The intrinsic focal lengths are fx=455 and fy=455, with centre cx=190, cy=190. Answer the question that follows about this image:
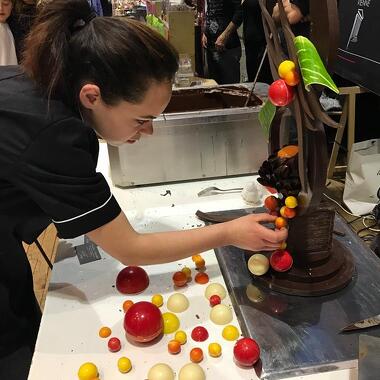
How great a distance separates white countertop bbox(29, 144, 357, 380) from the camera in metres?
0.75

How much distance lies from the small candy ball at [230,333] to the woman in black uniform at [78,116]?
6.4 inches

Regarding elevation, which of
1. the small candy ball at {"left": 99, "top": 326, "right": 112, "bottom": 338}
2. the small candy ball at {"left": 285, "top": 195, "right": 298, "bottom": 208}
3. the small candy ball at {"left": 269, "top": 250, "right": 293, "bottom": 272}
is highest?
the small candy ball at {"left": 285, "top": 195, "right": 298, "bottom": 208}

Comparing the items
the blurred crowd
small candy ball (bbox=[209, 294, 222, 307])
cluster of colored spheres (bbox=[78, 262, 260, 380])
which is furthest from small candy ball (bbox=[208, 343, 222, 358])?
the blurred crowd

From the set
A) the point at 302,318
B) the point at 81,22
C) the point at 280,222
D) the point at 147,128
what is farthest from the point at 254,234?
the point at 81,22

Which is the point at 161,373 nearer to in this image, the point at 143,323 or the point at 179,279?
the point at 143,323

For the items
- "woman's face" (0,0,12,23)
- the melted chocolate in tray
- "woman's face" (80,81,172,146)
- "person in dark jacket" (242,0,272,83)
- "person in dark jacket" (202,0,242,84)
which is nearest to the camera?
"woman's face" (80,81,172,146)

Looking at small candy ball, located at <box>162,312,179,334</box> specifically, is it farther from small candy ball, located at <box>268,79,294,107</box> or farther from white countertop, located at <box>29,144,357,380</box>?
small candy ball, located at <box>268,79,294,107</box>

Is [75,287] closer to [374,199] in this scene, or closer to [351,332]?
[351,332]

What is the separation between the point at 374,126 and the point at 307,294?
1927 millimetres

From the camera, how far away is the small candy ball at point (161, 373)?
714 millimetres

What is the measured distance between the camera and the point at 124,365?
740mm

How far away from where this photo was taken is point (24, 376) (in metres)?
0.96

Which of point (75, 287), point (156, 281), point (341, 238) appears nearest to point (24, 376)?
point (75, 287)

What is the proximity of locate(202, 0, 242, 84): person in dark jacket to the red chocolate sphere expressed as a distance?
2365 millimetres
